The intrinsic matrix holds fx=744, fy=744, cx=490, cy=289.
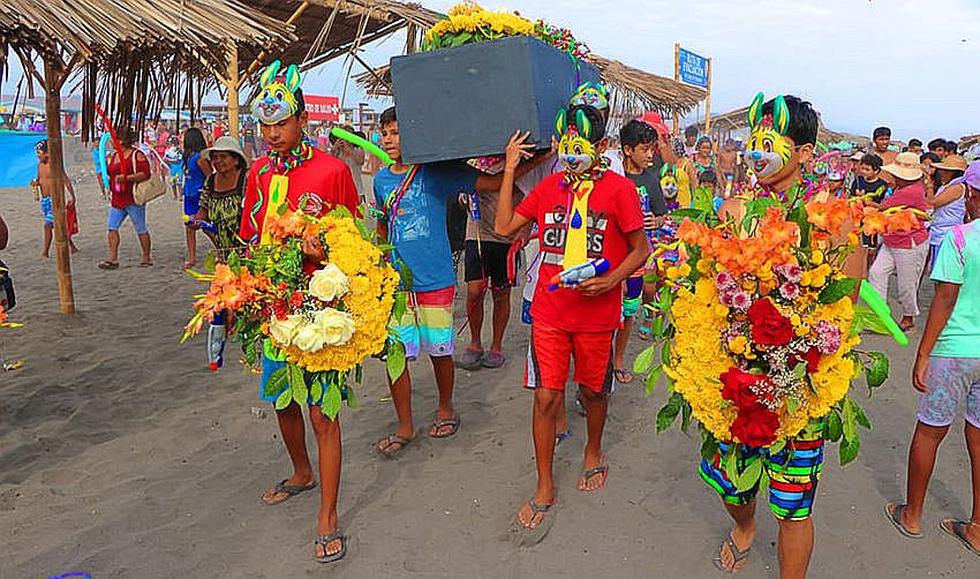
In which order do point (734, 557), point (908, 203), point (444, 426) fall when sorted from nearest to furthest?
point (734, 557)
point (444, 426)
point (908, 203)

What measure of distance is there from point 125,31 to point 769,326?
4471 mm

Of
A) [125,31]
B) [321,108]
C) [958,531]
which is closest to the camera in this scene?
[958,531]

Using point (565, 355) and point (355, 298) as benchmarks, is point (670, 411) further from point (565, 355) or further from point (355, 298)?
point (355, 298)

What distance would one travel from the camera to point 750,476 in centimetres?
264

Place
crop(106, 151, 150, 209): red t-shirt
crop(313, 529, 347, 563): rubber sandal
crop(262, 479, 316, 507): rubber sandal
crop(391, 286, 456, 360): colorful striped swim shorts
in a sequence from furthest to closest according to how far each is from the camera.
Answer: crop(106, 151, 150, 209): red t-shirt, crop(391, 286, 456, 360): colorful striped swim shorts, crop(262, 479, 316, 507): rubber sandal, crop(313, 529, 347, 563): rubber sandal

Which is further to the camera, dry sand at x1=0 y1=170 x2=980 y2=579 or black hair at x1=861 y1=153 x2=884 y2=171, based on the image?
black hair at x1=861 y1=153 x2=884 y2=171

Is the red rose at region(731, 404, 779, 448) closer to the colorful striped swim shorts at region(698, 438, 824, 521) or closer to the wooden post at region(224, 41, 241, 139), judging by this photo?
the colorful striped swim shorts at region(698, 438, 824, 521)

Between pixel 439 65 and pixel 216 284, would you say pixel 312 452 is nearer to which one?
pixel 216 284

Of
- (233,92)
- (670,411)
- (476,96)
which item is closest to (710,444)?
(670,411)

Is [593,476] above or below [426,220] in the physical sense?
below

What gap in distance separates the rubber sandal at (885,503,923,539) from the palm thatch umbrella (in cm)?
493

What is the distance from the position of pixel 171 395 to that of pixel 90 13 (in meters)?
2.61

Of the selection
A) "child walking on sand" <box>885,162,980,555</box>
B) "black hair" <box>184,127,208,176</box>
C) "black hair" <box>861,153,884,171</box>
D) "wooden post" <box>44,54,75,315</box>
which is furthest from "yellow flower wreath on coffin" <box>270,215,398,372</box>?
"black hair" <box>861,153,884,171</box>

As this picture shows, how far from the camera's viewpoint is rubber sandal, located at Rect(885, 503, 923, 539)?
3.50 meters
